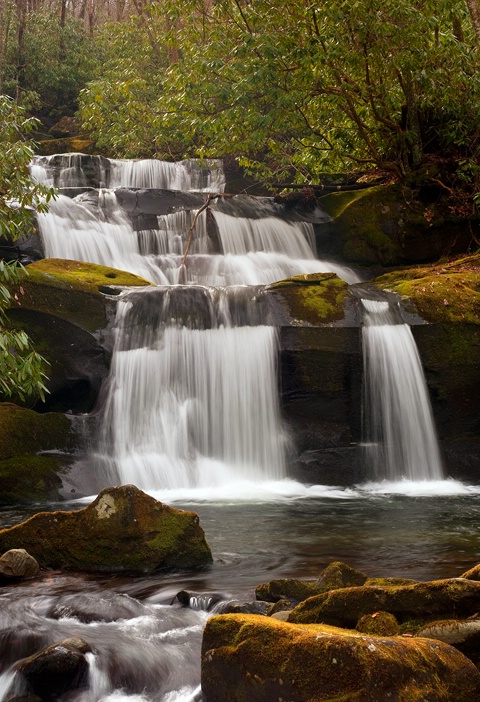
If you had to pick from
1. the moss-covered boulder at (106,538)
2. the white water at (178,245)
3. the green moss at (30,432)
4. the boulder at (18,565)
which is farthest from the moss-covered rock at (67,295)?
the boulder at (18,565)

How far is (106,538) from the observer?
6.77 m

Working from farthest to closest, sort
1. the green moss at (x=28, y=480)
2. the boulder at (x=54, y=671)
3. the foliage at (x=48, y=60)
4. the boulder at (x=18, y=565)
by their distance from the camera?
the foliage at (x=48, y=60)
the green moss at (x=28, y=480)
the boulder at (x=18, y=565)
the boulder at (x=54, y=671)

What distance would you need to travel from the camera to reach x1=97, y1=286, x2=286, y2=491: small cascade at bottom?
11586 mm

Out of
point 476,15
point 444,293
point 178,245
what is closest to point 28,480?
point 444,293

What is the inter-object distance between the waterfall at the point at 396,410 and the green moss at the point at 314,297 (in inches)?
25.6

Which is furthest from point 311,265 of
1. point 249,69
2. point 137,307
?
point 137,307

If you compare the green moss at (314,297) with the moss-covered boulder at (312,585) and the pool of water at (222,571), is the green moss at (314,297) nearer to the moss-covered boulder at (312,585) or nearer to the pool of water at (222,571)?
the pool of water at (222,571)

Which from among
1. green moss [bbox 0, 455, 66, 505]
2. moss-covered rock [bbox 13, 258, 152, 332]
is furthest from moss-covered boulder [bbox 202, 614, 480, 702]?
moss-covered rock [bbox 13, 258, 152, 332]

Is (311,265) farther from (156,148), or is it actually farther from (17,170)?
(156,148)

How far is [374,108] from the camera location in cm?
1623

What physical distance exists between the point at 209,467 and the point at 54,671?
7.06m

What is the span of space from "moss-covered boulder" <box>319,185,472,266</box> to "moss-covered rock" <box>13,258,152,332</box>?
7078 mm

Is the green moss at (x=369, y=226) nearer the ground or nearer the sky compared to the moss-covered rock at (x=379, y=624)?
nearer the sky

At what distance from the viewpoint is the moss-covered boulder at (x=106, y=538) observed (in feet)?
22.0
